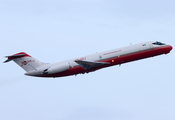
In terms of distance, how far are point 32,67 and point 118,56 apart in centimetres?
1507

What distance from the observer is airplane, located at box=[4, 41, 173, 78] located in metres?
40.3

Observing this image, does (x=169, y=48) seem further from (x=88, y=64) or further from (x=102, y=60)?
(x=88, y=64)

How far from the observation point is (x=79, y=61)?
39375 millimetres

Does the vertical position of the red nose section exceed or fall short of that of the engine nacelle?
it exceeds it

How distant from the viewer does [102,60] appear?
40.6 meters

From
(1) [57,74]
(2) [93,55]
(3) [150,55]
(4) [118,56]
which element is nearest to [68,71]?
(1) [57,74]

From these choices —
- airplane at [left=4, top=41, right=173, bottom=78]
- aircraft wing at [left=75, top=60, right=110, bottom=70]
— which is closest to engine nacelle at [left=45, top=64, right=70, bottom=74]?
airplane at [left=4, top=41, right=173, bottom=78]

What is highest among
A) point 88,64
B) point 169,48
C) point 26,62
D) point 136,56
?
point 26,62

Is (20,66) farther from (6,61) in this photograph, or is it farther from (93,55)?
(93,55)

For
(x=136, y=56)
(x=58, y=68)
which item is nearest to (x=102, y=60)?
(x=136, y=56)

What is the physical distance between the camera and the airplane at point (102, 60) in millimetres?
40281

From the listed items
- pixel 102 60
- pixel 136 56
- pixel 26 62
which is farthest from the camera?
pixel 26 62

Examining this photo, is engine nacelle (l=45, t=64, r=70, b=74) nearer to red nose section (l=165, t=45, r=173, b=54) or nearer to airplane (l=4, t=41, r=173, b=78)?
airplane (l=4, t=41, r=173, b=78)

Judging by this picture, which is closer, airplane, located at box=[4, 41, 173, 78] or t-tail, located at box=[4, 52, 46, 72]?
airplane, located at box=[4, 41, 173, 78]
